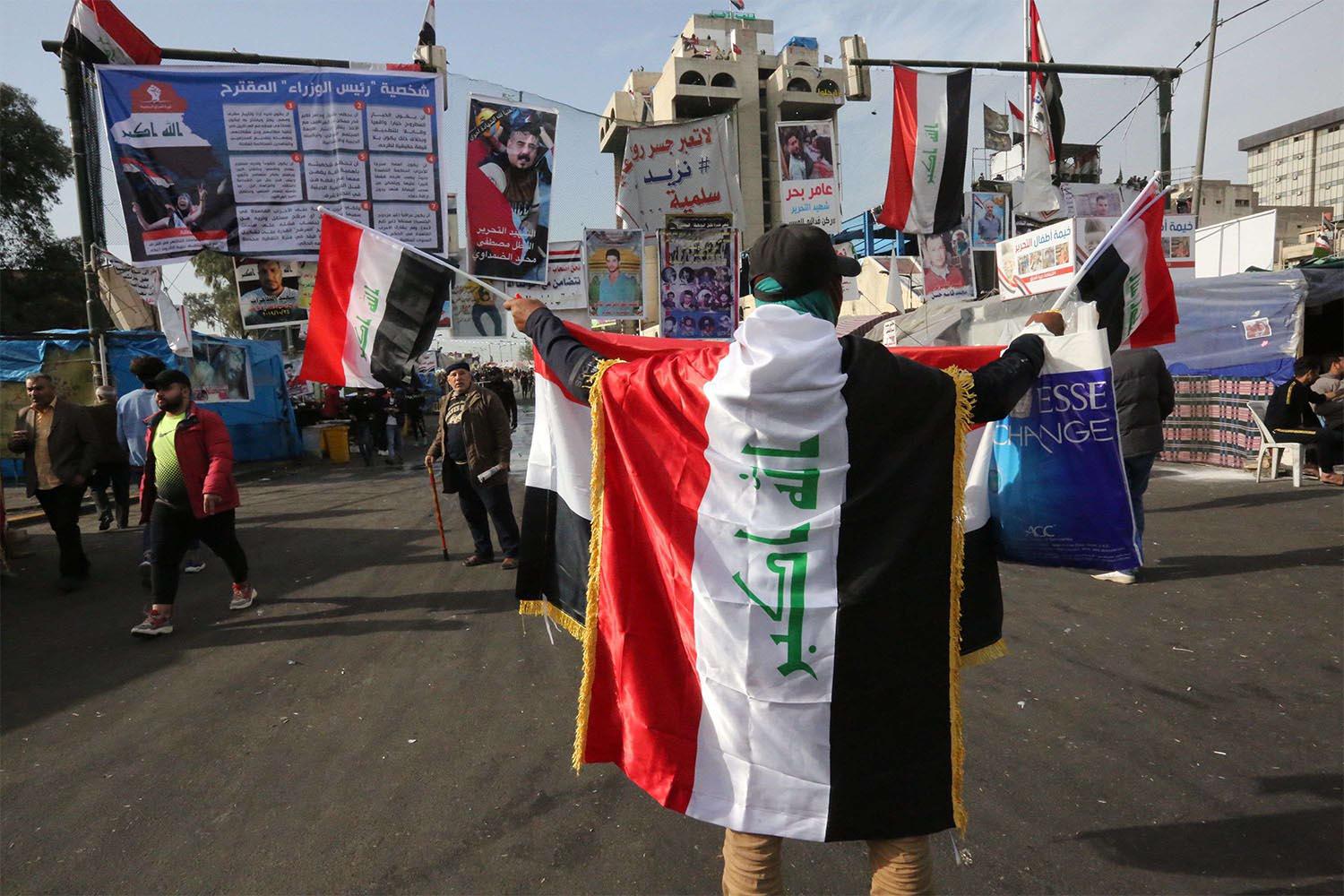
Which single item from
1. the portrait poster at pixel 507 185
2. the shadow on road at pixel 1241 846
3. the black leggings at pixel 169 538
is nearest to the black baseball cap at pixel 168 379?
the black leggings at pixel 169 538

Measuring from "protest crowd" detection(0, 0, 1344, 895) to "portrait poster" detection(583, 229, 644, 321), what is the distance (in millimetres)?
47

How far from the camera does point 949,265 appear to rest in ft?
46.6

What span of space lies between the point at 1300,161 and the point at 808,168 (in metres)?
67.8

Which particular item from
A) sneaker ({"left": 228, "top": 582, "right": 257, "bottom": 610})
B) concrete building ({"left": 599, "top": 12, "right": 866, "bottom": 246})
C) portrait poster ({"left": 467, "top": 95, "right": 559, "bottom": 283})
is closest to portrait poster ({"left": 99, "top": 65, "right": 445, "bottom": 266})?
portrait poster ({"left": 467, "top": 95, "right": 559, "bottom": 283})

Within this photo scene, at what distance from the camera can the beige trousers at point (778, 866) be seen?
5.90ft

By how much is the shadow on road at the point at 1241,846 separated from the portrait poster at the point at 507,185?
7574 mm

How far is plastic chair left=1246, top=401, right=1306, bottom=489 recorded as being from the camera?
9047mm

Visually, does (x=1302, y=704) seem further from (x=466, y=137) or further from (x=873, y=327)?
(x=873, y=327)

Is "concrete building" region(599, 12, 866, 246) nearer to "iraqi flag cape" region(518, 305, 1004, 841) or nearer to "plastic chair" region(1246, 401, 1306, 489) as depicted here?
"plastic chair" region(1246, 401, 1306, 489)

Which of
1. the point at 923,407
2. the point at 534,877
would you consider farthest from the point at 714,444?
the point at 534,877

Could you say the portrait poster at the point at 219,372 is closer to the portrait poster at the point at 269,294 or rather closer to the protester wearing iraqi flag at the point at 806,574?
the portrait poster at the point at 269,294

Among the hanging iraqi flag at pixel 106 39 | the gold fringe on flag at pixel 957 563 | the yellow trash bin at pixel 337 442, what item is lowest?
→ the yellow trash bin at pixel 337 442

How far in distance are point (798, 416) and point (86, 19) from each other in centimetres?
919

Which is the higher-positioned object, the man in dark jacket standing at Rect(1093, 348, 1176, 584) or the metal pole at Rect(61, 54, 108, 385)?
the metal pole at Rect(61, 54, 108, 385)
